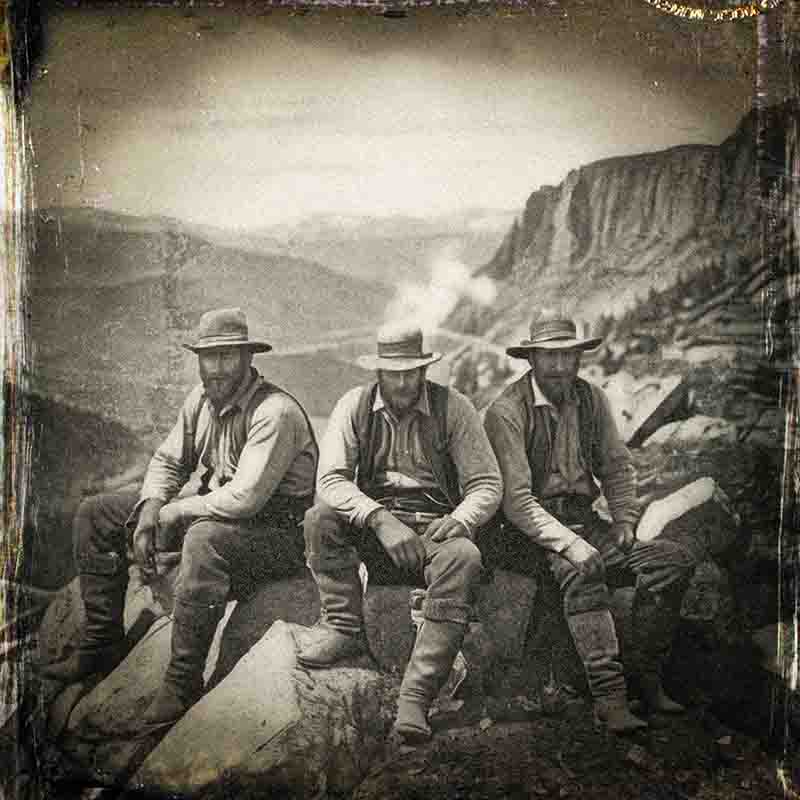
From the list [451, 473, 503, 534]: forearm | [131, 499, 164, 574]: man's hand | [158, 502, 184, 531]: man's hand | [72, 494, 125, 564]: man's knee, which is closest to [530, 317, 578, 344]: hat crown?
[451, 473, 503, 534]: forearm

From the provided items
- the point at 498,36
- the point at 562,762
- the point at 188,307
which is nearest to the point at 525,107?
the point at 498,36

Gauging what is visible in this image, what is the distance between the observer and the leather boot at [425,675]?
405 centimetres

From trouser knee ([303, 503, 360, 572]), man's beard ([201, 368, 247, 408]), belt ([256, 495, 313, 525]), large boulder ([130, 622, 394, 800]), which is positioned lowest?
large boulder ([130, 622, 394, 800])

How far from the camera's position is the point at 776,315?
14.0 feet

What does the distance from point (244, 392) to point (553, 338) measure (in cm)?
145

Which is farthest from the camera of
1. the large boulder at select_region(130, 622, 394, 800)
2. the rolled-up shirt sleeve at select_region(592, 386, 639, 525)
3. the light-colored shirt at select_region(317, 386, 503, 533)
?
the rolled-up shirt sleeve at select_region(592, 386, 639, 525)

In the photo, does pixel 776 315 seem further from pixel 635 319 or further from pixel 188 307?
pixel 188 307

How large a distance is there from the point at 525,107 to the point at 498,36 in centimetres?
36

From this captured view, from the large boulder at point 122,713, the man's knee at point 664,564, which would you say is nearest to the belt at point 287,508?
the large boulder at point 122,713

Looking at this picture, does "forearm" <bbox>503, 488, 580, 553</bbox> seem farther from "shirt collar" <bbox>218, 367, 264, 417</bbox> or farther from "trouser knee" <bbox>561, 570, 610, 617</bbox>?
"shirt collar" <bbox>218, 367, 264, 417</bbox>

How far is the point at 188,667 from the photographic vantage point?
413 centimetres

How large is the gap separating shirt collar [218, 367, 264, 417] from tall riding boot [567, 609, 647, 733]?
1.76 m

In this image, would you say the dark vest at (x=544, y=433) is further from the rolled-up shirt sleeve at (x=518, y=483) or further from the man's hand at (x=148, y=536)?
the man's hand at (x=148, y=536)

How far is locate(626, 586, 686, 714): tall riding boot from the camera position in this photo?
4.13 metres
